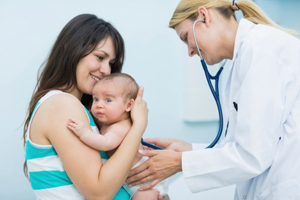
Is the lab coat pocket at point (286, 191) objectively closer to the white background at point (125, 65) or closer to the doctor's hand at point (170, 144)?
the doctor's hand at point (170, 144)

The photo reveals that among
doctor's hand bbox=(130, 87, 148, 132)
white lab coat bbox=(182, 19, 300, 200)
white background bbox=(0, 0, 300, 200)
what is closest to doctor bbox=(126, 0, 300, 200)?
white lab coat bbox=(182, 19, 300, 200)

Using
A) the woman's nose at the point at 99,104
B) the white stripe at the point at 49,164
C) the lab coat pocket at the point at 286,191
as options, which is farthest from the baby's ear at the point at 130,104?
the lab coat pocket at the point at 286,191

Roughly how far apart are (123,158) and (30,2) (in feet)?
4.11

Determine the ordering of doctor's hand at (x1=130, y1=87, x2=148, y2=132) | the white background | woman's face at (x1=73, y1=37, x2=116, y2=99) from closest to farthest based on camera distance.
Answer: doctor's hand at (x1=130, y1=87, x2=148, y2=132), woman's face at (x1=73, y1=37, x2=116, y2=99), the white background

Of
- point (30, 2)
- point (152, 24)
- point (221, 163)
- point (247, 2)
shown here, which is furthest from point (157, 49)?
point (221, 163)

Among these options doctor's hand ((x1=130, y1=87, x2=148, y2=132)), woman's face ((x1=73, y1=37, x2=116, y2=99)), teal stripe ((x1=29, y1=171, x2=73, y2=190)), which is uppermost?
woman's face ((x1=73, y1=37, x2=116, y2=99))

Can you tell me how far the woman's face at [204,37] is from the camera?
1.30 metres

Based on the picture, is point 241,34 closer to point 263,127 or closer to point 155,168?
point 263,127

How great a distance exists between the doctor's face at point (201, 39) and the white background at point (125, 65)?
35.6 inches

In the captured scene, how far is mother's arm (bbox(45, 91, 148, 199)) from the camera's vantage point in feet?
3.34

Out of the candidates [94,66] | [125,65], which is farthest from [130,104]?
[125,65]

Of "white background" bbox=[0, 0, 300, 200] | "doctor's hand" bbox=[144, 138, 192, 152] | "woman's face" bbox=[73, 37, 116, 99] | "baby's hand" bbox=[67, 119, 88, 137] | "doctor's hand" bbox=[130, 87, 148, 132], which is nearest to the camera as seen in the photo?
"baby's hand" bbox=[67, 119, 88, 137]

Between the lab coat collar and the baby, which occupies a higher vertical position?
the lab coat collar

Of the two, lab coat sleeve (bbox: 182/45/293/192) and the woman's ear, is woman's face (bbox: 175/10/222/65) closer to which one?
the woman's ear
